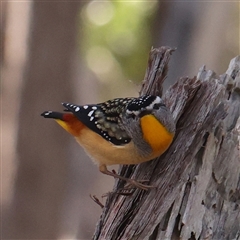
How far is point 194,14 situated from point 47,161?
1.94 metres

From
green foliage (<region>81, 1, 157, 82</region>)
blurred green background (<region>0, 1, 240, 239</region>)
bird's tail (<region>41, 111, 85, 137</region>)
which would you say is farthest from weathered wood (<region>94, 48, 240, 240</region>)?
green foliage (<region>81, 1, 157, 82</region>)

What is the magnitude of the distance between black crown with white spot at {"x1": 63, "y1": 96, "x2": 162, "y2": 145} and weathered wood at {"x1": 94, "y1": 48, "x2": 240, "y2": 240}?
0.14 metres

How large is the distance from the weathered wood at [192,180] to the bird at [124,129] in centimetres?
7

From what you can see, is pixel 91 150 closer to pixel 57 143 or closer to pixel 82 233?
pixel 57 143

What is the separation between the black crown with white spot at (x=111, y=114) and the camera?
1.92 metres

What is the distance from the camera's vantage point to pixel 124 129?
6.47 ft

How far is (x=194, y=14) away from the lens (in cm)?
447

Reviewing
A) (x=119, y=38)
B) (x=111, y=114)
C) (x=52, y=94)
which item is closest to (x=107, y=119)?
(x=111, y=114)

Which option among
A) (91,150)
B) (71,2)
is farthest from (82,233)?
(91,150)

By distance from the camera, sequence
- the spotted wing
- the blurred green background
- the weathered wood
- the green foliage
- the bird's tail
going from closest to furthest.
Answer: the weathered wood < the spotted wing < the bird's tail < the blurred green background < the green foliage

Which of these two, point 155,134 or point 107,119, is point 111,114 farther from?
point 155,134

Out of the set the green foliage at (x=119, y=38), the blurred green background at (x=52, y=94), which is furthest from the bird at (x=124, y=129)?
the green foliage at (x=119, y=38)

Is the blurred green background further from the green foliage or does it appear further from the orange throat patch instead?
the orange throat patch

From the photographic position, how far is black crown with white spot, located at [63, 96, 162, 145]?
192 centimetres
